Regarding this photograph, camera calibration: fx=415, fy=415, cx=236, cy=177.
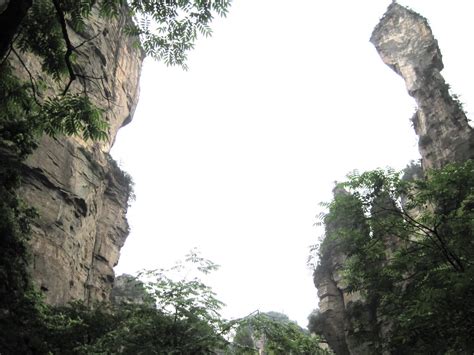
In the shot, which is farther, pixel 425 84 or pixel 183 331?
pixel 425 84

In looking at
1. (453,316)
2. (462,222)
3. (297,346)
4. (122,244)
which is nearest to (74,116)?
(297,346)

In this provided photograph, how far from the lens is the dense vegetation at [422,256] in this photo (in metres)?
10.3

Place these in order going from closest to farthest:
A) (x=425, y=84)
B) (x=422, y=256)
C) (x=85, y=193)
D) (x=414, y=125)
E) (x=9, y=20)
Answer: (x=9, y=20), (x=422, y=256), (x=85, y=193), (x=425, y=84), (x=414, y=125)

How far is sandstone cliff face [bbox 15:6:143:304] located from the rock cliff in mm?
14478

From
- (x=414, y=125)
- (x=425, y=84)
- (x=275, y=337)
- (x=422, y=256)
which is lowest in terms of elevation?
(x=275, y=337)

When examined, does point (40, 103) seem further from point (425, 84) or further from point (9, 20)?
point (425, 84)

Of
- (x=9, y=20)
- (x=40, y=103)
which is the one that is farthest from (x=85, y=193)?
(x=9, y=20)

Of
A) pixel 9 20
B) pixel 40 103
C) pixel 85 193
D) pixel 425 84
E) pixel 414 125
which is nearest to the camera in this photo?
pixel 9 20

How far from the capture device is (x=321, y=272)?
3522 centimetres

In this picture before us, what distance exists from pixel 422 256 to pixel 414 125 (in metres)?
20.0

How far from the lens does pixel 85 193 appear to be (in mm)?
23312

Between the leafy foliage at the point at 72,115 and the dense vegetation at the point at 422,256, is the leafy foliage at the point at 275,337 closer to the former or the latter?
the dense vegetation at the point at 422,256

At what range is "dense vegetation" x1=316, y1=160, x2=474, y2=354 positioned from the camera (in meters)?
10.3

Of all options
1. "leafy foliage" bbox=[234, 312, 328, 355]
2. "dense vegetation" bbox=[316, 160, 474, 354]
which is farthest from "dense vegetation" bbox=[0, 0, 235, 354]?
"dense vegetation" bbox=[316, 160, 474, 354]
